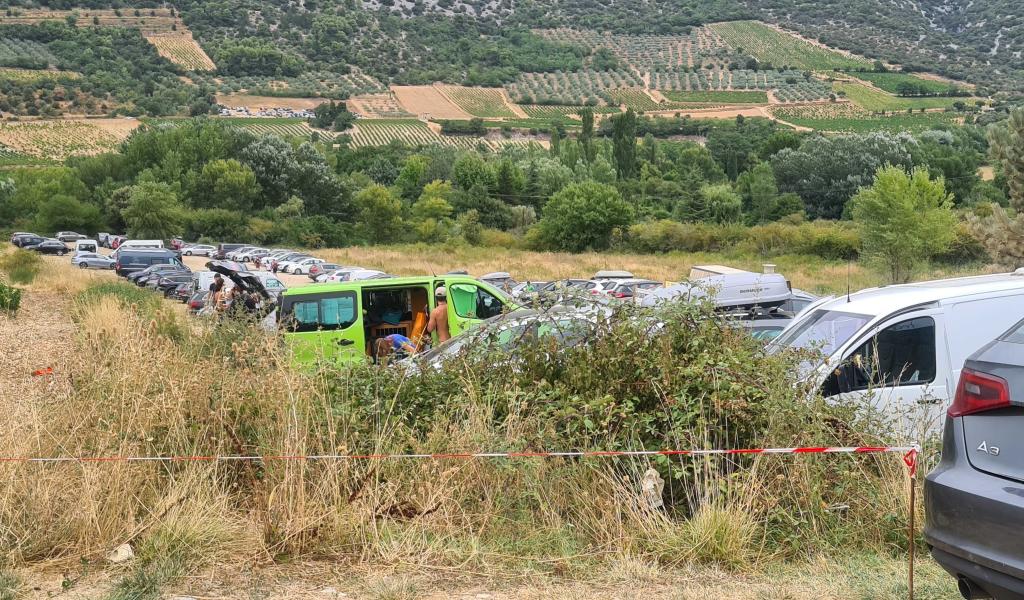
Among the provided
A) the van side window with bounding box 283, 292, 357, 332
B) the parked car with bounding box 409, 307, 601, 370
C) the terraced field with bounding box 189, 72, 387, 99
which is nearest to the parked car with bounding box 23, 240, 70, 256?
the van side window with bounding box 283, 292, 357, 332

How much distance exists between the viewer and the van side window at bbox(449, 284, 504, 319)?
1476 cm

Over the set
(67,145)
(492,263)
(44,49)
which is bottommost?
(492,263)

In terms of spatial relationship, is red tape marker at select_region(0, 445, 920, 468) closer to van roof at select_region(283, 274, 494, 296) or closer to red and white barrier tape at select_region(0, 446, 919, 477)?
red and white barrier tape at select_region(0, 446, 919, 477)

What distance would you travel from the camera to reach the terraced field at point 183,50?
17438 cm

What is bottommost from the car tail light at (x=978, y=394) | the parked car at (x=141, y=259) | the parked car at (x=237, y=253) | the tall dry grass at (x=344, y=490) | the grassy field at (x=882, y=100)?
the parked car at (x=237, y=253)

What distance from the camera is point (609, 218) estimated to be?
7469 cm

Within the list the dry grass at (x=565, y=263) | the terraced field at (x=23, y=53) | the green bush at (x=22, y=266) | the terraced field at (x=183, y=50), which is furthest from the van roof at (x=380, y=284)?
the terraced field at (x=183, y=50)

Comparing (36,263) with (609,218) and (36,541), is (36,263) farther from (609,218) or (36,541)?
(609,218)

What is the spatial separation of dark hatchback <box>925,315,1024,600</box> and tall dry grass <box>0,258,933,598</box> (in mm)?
1505

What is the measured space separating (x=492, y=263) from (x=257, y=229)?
2444cm

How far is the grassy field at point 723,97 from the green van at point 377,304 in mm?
148759

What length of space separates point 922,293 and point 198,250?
2564 inches

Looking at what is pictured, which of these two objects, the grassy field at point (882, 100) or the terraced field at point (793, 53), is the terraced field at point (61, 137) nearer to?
the grassy field at point (882, 100)

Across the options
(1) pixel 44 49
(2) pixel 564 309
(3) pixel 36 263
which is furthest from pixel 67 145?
(2) pixel 564 309
